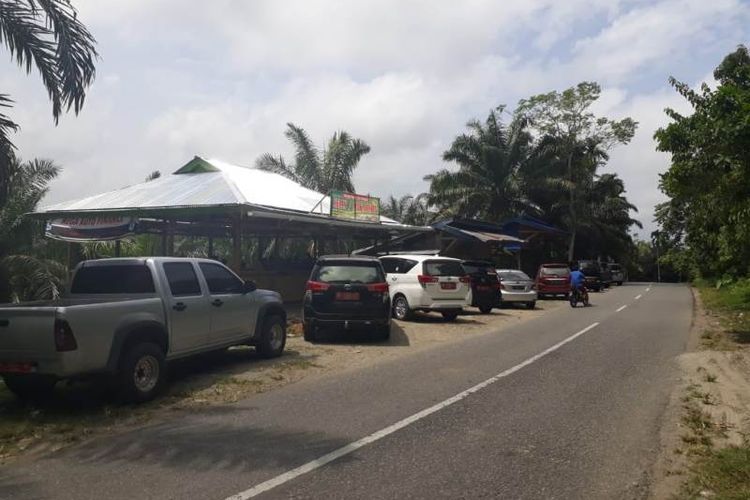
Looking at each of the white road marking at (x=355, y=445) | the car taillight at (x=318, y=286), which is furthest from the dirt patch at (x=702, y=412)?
the car taillight at (x=318, y=286)

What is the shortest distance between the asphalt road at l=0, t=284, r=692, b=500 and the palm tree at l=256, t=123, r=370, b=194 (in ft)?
85.1

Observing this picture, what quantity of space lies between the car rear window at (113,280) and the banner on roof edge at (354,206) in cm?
1083

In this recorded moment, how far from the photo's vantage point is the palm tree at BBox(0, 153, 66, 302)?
16219mm

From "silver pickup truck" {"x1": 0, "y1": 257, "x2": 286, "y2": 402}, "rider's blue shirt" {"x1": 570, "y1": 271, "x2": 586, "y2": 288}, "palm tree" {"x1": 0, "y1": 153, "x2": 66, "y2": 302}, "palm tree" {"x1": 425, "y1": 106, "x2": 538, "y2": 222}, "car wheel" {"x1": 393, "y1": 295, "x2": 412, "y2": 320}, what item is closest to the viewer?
"silver pickup truck" {"x1": 0, "y1": 257, "x2": 286, "y2": 402}

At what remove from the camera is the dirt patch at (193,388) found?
6621 millimetres

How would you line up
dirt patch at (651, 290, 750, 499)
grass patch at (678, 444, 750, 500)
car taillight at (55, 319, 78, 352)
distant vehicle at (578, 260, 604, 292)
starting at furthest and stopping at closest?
distant vehicle at (578, 260, 604, 292) → car taillight at (55, 319, 78, 352) → dirt patch at (651, 290, 750, 499) → grass patch at (678, 444, 750, 500)

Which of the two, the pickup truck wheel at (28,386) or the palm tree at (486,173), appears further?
the palm tree at (486,173)

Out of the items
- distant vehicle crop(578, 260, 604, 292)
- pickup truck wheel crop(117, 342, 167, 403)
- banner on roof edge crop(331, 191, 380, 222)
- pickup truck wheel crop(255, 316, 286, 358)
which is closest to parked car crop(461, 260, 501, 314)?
banner on roof edge crop(331, 191, 380, 222)

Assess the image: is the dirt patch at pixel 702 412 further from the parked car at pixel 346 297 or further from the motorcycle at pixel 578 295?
the motorcycle at pixel 578 295

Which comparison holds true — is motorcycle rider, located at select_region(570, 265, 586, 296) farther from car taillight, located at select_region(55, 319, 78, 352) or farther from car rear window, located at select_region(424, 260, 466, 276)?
car taillight, located at select_region(55, 319, 78, 352)

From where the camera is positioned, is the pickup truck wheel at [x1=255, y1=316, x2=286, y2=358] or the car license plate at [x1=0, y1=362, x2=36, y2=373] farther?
the pickup truck wheel at [x1=255, y1=316, x2=286, y2=358]

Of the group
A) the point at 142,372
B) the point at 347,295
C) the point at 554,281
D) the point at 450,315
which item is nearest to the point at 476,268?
the point at 450,315

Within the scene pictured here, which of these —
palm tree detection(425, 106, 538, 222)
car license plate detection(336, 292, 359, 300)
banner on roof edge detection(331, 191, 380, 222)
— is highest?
palm tree detection(425, 106, 538, 222)

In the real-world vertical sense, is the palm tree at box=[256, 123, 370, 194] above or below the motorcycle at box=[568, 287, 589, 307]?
above
